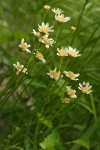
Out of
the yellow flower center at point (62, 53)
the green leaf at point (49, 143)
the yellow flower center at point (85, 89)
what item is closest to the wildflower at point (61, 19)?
the yellow flower center at point (62, 53)

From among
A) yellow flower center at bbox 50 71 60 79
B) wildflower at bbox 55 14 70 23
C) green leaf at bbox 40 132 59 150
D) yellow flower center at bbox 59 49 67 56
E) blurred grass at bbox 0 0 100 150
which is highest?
blurred grass at bbox 0 0 100 150

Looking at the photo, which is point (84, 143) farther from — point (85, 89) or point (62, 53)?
point (62, 53)

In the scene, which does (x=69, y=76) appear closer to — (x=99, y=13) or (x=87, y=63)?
(x=87, y=63)

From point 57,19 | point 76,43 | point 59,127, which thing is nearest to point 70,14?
point 76,43

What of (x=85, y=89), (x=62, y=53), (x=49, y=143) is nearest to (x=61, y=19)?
(x=62, y=53)

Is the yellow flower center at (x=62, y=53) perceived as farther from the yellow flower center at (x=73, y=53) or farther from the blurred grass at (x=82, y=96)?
the blurred grass at (x=82, y=96)

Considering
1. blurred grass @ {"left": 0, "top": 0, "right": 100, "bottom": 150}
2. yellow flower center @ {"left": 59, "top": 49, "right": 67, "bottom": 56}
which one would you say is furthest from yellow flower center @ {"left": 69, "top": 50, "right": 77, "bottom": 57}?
blurred grass @ {"left": 0, "top": 0, "right": 100, "bottom": 150}

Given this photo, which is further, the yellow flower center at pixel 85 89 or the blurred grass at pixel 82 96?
the blurred grass at pixel 82 96

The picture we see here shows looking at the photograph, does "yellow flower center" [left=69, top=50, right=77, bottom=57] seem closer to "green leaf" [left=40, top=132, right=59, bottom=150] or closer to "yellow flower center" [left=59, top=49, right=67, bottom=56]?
"yellow flower center" [left=59, top=49, right=67, bottom=56]

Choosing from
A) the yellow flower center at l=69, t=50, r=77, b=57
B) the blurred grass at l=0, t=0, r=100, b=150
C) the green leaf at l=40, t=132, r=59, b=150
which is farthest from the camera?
the blurred grass at l=0, t=0, r=100, b=150

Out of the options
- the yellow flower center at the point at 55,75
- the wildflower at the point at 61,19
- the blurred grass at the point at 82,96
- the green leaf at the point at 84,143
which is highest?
the blurred grass at the point at 82,96

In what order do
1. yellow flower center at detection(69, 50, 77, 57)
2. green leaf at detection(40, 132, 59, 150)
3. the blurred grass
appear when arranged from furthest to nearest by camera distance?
the blurred grass → green leaf at detection(40, 132, 59, 150) → yellow flower center at detection(69, 50, 77, 57)
